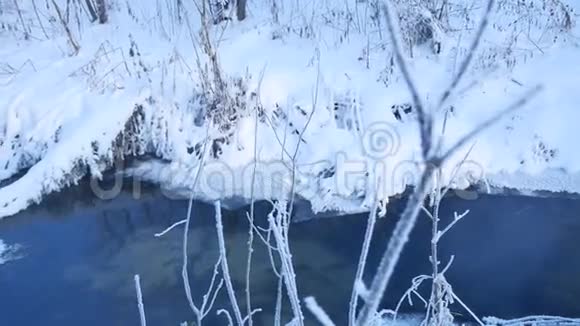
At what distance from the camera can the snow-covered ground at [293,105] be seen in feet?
16.1

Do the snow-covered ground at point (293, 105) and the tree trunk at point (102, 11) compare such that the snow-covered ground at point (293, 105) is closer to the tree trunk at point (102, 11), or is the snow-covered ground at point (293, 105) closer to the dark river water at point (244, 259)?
the dark river water at point (244, 259)

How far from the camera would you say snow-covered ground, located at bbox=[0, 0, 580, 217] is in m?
4.92

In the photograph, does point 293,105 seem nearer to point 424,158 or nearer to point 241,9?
point 241,9

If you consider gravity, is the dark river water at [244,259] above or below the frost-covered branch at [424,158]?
below

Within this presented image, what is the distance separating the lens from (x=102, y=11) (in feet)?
21.4

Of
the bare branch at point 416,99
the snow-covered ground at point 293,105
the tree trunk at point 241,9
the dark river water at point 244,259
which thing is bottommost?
the dark river water at point 244,259

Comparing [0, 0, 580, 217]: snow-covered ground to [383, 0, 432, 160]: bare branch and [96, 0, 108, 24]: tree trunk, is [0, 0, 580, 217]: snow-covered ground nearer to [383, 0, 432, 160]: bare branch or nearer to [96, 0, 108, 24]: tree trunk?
[96, 0, 108, 24]: tree trunk

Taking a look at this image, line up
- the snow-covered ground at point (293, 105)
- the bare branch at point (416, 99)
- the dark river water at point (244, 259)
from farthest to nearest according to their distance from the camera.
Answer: the snow-covered ground at point (293, 105), the dark river water at point (244, 259), the bare branch at point (416, 99)

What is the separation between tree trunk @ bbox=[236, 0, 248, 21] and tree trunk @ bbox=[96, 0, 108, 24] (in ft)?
4.66

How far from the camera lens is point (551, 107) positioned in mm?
5227

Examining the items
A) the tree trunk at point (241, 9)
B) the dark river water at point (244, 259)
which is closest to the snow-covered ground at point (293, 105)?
the tree trunk at point (241, 9)

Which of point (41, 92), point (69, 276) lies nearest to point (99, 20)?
point (41, 92)

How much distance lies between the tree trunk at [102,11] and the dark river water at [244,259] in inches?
98.2

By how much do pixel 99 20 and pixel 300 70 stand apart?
241 centimetres
